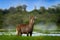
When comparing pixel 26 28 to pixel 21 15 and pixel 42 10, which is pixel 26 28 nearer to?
pixel 21 15

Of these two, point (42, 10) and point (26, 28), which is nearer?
point (26, 28)

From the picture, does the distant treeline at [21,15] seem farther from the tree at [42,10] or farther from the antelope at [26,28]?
the antelope at [26,28]

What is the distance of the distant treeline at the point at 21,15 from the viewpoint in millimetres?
16922

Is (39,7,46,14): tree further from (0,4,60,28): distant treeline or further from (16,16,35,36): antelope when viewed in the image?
(16,16,35,36): antelope

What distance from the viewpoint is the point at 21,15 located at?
17.5 meters

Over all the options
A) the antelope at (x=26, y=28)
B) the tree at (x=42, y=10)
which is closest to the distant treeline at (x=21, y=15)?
the tree at (x=42, y=10)

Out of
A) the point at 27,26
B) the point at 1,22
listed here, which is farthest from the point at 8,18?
the point at 27,26

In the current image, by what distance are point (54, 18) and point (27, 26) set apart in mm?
6441

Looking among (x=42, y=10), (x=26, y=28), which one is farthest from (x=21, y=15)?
(x=26, y=28)

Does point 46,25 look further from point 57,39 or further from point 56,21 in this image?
point 57,39

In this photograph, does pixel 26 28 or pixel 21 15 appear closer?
pixel 26 28

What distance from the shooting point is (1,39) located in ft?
29.3

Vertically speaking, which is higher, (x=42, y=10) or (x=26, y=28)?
(x=42, y=10)

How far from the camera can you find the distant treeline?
1692 centimetres
